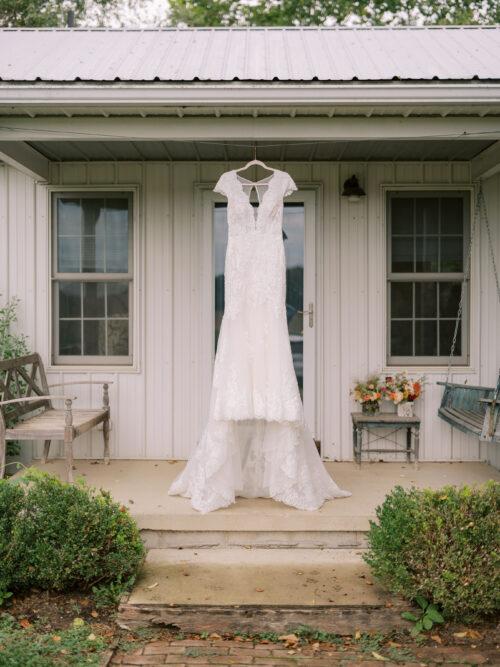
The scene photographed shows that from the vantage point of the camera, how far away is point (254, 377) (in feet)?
14.9

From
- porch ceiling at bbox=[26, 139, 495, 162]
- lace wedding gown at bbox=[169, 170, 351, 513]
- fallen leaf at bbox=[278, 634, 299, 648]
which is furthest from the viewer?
porch ceiling at bbox=[26, 139, 495, 162]

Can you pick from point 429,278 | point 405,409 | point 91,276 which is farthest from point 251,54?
point 405,409

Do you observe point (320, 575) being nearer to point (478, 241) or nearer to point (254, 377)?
point (254, 377)

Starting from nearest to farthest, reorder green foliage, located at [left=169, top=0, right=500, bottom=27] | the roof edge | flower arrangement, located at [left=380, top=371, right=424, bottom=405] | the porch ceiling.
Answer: the roof edge, the porch ceiling, flower arrangement, located at [left=380, top=371, right=424, bottom=405], green foliage, located at [left=169, top=0, right=500, bottom=27]

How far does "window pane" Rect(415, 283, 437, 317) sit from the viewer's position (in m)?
6.02

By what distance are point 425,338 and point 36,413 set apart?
3.63 m

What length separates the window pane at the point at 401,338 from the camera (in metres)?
6.03

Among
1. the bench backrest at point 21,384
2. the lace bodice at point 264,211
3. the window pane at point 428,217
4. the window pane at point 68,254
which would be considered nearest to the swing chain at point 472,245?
the window pane at point 428,217

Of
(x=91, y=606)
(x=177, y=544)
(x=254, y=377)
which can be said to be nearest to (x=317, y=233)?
(x=254, y=377)

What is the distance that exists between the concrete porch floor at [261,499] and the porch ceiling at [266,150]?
2.74 metres

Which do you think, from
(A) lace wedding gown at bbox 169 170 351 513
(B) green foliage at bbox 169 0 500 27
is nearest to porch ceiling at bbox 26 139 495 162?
(A) lace wedding gown at bbox 169 170 351 513

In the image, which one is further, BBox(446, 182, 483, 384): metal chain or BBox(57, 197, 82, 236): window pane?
BBox(57, 197, 82, 236): window pane

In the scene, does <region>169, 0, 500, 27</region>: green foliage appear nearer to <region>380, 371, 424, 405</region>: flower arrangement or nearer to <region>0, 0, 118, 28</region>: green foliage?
<region>0, 0, 118, 28</region>: green foliage

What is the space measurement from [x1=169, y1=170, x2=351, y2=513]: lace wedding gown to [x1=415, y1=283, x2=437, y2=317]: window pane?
1.96 m
